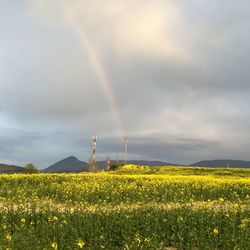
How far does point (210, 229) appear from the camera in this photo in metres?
14.6

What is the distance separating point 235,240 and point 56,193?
2127 centimetres

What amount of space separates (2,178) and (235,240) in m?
34.0

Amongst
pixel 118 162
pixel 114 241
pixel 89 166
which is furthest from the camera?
pixel 118 162

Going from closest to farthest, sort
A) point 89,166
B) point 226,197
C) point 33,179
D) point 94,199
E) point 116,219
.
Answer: point 116,219, point 94,199, point 226,197, point 33,179, point 89,166

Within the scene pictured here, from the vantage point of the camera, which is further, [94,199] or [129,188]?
[129,188]

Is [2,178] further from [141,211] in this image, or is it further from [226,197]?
[141,211]

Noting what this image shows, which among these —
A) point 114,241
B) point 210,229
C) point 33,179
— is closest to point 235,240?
point 210,229

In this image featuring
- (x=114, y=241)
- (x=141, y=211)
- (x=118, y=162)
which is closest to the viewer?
(x=114, y=241)

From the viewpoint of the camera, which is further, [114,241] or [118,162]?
[118,162]

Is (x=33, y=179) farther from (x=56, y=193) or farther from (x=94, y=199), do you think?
(x=94, y=199)

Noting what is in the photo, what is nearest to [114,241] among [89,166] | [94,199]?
[94,199]

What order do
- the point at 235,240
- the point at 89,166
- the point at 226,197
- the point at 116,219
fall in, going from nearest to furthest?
1. the point at 235,240
2. the point at 116,219
3. the point at 226,197
4. the point at 89,166

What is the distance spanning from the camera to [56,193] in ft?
106

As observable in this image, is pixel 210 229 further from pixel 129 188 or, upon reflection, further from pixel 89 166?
pixel 89 166
